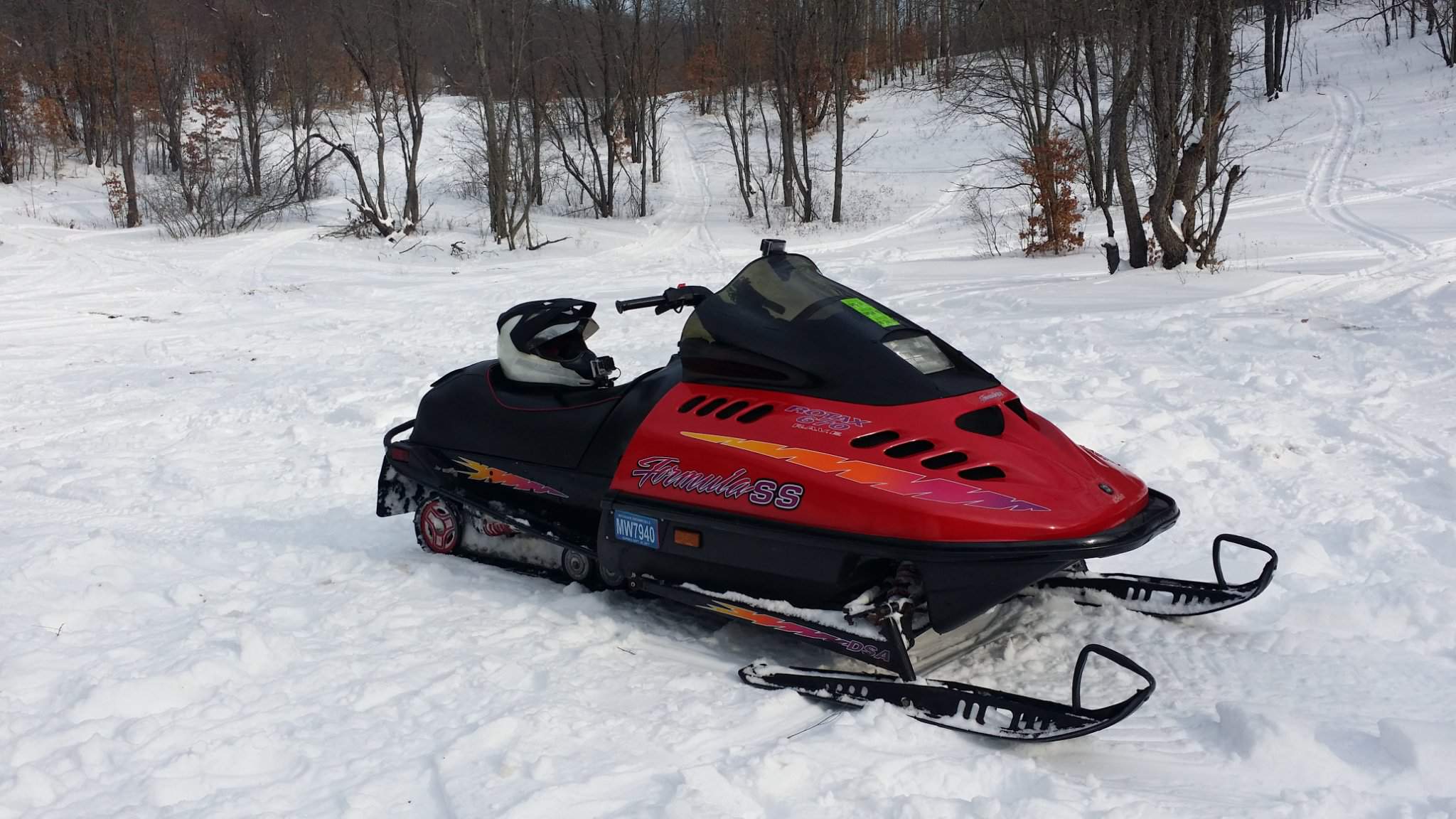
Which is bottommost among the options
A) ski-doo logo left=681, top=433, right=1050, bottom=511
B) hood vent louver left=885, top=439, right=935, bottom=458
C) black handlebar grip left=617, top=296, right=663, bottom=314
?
ski-doo logo left=681, top=433, right=1050, bottom=511

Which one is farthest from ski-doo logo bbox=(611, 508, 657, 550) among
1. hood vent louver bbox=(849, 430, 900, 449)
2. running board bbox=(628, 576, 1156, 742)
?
hood vent louver bbox=(849, 430, 900, 449)

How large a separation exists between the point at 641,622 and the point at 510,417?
975 millimetres

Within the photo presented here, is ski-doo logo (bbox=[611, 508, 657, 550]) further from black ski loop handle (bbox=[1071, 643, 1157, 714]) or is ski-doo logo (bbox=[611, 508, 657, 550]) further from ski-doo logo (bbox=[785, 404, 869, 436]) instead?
black ski loop handle (bbox=[1071, 643, 1157, 714])

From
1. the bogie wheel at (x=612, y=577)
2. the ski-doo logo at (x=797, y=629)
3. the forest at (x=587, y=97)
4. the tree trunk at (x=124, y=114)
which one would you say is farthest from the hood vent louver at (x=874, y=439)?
the tree trunk at (x=124, y=114)

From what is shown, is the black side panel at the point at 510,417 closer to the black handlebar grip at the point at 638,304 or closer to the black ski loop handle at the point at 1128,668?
the black handlebar grip at the point at 638,304

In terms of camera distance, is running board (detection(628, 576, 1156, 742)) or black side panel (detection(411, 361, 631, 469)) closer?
running board (detection(628, 576, 1156, 742))

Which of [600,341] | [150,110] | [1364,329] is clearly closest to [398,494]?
[600,341]

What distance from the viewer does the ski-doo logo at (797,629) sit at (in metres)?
2.69

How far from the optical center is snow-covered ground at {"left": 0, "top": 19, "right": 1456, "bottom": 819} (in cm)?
232

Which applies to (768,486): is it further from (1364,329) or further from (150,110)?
(150,110)

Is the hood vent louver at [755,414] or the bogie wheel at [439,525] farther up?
the hood vent louver at [755,414]

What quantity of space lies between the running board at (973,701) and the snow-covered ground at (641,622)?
6 cm

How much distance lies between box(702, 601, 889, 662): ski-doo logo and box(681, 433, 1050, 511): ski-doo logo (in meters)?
0.43

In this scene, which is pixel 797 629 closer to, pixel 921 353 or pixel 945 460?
pixel 945 460
